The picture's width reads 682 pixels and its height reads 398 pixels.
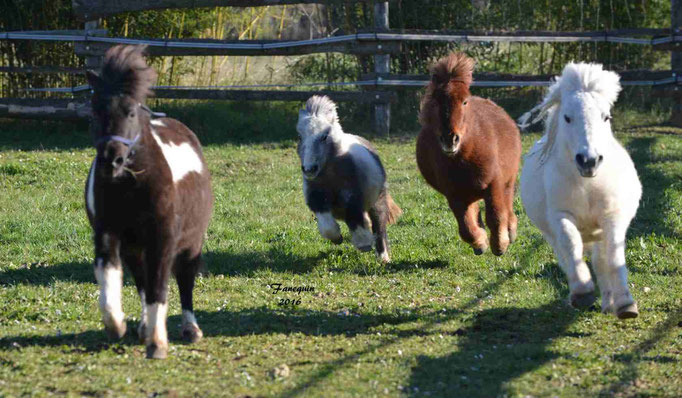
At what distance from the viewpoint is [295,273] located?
761cm

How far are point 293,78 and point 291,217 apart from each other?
274 inches

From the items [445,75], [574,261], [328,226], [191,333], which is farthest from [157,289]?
[445,75]

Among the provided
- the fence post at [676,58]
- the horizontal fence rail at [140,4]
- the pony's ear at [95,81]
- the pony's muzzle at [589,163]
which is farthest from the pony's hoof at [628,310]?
the fence post at [676,58]

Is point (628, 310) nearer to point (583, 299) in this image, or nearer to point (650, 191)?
point (583, 299)

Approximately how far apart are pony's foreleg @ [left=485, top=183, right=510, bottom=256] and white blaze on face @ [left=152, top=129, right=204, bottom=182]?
9.00 feet

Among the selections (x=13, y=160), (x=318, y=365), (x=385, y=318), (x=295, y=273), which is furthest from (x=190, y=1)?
(x=318, y=365)

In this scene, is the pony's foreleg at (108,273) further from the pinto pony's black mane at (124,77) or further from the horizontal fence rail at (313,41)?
the horizontal fence rail at (313,41)

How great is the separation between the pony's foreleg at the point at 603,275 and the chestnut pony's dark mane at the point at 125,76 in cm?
307

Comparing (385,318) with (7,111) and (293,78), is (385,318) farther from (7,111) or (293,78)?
(293,78)

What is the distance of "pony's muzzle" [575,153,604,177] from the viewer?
5160 millimetres

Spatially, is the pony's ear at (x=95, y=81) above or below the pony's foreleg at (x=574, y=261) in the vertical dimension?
above

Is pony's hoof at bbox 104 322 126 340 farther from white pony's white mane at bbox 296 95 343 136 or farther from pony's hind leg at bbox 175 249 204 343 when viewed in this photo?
white pony's white mane at bbox 296 95 343 136

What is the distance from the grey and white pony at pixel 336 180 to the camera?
7.66m

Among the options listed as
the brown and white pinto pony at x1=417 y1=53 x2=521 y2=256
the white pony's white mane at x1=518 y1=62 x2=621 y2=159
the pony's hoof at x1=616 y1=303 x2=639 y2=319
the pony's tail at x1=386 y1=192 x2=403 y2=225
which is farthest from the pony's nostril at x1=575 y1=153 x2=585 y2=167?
the pony's tail at x1=386 y1=192 x2=403 y2=225
